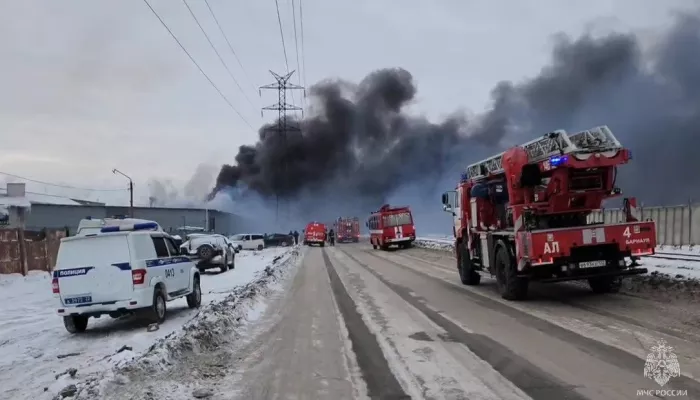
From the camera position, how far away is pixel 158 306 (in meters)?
11.1

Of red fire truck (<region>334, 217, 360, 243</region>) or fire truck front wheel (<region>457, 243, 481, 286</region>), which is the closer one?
fire truck front wheel (<region>457, 243, 481, 286</region>)

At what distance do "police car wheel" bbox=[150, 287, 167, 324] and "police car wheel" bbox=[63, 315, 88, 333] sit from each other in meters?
1.20

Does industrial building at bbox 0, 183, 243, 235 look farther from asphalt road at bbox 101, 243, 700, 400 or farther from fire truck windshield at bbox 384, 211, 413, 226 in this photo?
asphalt road at bbox 101, 243, 700, 400

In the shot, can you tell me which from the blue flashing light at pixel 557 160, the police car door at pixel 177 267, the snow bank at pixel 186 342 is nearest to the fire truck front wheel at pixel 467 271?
the blue flashing light at pixel 557 160

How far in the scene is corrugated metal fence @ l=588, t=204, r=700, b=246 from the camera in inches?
971

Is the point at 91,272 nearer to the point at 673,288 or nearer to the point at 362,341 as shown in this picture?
the point at 362,341

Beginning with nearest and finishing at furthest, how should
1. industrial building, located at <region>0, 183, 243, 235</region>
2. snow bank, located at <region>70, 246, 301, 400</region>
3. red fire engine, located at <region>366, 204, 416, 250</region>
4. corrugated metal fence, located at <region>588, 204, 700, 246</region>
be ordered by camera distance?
snow bank, located at <region>70, 246, 301, 400</region> → corrugated metal fence, located at <region>588, 204, 700, 246</region> → red fire engine, located at <region>366, 204, 416, 250</region> → industrial building, located at <region>0, 183, 243, 235</region>

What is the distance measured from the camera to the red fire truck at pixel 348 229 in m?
66.2

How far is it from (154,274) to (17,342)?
2438mm

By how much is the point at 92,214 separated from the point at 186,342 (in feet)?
184

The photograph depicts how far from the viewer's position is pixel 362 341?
8.31 m

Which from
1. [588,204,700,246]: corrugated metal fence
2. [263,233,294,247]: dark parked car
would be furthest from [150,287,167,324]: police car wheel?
[263,233,294,247]: dark parked car

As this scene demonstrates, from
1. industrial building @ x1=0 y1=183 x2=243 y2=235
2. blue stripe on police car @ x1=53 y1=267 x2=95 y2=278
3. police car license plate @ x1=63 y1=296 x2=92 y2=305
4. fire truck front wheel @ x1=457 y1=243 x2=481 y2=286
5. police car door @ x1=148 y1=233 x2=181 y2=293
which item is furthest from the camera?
industrial building @ x1=0 y1=183 x2=243 y2=235

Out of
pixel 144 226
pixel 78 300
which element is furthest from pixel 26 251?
pixel 78 300
